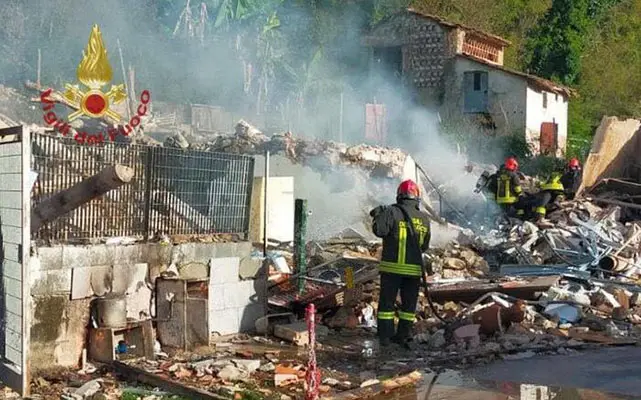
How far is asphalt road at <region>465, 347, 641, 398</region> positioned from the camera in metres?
7.38

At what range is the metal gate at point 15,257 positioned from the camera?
625 centimetres

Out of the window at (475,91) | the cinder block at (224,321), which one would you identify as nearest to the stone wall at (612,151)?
the cinder block at (224,321)

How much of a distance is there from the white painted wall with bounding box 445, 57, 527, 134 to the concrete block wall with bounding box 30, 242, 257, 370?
26004 millimetres

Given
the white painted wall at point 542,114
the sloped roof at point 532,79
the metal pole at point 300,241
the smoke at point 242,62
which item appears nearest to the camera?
the metal pole at point 300,241

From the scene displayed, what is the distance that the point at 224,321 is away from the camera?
9.09m

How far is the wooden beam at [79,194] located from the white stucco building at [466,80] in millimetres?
27373

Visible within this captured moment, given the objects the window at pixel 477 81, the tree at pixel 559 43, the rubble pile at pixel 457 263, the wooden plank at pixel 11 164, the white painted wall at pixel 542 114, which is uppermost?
the tree at pixel 559 43

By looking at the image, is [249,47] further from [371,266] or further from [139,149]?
[139,149]

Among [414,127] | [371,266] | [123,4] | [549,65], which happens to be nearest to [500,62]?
[549,65]

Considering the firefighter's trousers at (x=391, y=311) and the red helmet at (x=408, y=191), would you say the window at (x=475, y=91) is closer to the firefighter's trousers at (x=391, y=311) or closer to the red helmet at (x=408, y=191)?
the red helmet at (x=408, y=191)

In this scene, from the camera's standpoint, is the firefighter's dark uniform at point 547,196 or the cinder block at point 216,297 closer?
the cinder block at point 216,297

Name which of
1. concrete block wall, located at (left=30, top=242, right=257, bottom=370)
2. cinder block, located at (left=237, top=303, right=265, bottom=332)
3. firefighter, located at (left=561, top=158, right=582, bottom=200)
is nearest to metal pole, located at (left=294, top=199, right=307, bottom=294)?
cinder block, located at (left=237, top=303, right=265, bottom=332)

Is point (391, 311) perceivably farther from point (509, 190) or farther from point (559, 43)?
point (559, 43)

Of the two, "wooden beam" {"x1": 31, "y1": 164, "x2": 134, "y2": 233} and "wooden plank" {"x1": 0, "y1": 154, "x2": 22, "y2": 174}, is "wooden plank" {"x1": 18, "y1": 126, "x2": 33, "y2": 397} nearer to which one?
"wooden plank" {"x1": 0, "y1": 154, "x2": 22, "y2": 174}
